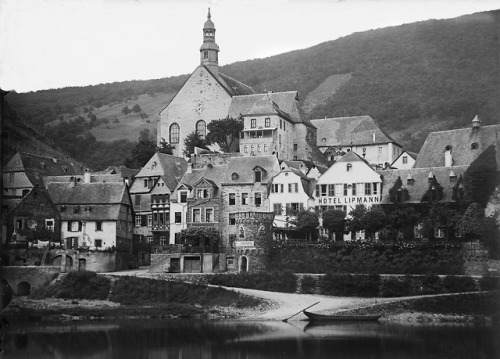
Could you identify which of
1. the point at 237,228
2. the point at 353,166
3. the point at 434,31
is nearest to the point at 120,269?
the point at 237,228

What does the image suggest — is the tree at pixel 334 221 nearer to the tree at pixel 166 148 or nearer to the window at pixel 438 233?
the window at pixel 438 233

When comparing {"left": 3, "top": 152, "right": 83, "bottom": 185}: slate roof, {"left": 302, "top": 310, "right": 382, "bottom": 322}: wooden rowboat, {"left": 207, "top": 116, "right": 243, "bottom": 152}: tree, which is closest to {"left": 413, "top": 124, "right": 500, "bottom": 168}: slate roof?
{"left": 207, "top": 116, "right": 243, "bottom": 152}: tree

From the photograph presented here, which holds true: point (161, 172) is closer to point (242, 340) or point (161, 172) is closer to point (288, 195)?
point (288, 195)

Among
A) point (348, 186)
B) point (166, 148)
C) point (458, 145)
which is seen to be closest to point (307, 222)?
point (348, 186)

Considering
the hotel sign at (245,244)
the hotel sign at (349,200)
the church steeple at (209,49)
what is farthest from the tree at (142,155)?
the hotel sign at (245,244)

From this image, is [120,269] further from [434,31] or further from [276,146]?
[434,31]
